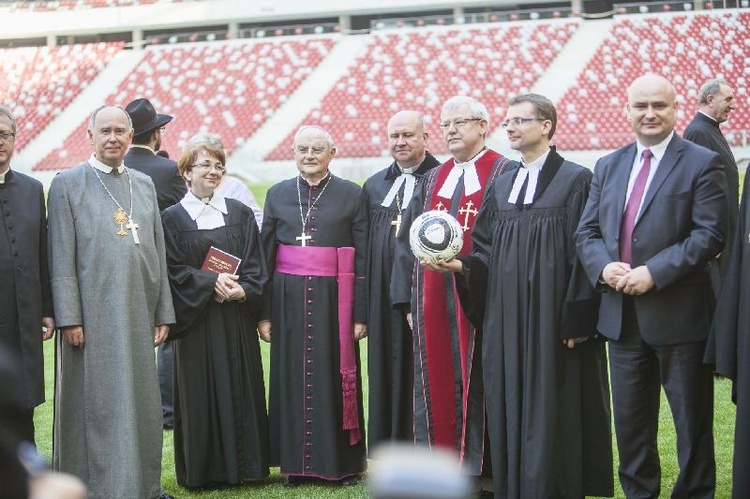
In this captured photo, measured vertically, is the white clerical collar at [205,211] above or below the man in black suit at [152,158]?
below

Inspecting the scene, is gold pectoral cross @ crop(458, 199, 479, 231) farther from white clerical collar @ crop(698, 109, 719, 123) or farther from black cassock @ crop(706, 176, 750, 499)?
white clerical collar @ crop(698, 109, 719, 123)

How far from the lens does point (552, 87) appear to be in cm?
2050

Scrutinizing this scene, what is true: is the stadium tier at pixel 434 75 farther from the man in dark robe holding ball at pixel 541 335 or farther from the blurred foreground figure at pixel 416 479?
the blurred foreground figure at pixel 416 479

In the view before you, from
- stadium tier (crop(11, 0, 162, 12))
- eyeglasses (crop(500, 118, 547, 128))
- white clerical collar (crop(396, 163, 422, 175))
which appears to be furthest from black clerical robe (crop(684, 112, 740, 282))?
stadium tier (crop(11, 0, 162, 12))

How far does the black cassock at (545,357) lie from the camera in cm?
462

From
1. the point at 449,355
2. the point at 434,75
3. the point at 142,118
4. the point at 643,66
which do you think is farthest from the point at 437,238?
the point at 434,75

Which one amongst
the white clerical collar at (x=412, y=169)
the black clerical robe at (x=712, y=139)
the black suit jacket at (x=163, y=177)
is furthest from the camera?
the black clerical robe at (x=712, y=139)

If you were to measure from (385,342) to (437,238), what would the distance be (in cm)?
122

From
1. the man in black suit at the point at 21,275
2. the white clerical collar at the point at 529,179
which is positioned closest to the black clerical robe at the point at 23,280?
the man in black suit at the point at 21,275

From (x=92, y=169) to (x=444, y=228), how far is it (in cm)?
183

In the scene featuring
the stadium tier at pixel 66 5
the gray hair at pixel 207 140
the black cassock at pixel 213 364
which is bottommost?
the black cassock at pixel 213 364

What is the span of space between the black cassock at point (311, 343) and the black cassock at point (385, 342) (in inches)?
3.0

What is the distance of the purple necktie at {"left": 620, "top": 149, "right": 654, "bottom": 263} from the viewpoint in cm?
440

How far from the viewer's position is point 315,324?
572 cm
